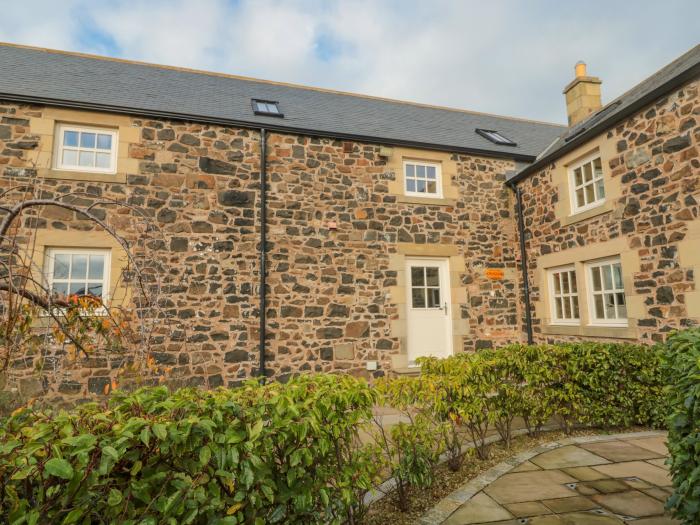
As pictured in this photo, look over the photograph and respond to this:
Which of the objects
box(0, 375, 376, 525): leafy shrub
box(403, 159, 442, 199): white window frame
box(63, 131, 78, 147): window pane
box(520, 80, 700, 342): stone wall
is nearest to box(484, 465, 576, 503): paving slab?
box(0, 375, 376, 525): leafy shrub

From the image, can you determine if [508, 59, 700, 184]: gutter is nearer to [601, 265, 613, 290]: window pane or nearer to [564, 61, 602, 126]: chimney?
[601, 265, 613, 290]: window pane

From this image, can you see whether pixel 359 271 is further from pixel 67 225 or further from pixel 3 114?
pixel 3 114

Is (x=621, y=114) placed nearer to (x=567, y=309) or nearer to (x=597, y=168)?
(x=597, y=168)

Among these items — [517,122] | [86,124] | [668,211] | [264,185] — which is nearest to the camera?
[668,211]

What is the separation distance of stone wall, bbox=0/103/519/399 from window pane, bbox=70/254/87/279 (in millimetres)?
439

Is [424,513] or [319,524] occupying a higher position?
[319,524]

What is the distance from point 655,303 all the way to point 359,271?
4.67m

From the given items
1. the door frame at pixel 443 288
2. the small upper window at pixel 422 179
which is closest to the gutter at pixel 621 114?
the small upper window at pixel 422 179

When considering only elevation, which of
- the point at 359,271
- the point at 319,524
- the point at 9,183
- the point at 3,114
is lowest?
the point at 319,524

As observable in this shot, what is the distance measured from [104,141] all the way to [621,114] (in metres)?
8.51

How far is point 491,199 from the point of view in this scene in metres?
8.66

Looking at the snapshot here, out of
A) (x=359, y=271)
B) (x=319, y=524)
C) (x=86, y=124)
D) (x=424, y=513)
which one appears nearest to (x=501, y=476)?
(x=424, y=513)

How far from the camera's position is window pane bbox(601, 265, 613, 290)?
679cm

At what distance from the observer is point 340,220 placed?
299 inches
